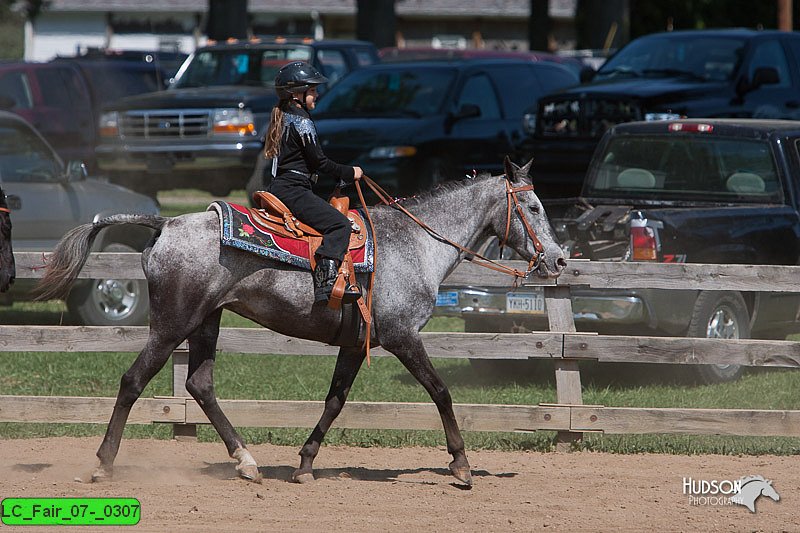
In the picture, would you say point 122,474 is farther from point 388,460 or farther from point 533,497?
point 533,497

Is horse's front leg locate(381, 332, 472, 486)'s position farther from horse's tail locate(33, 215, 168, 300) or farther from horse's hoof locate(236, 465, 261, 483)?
horse's tail locate(33, 215, 168, 300)

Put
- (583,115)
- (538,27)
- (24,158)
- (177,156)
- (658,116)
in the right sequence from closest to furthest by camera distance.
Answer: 1. (24,158)
2. (658,116)
3. (583,115)
4. (177,156)
5. (538,27)

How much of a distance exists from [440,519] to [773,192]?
5.39 metres

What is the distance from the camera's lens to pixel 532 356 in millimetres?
8969

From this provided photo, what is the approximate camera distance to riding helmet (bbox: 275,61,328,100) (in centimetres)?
757

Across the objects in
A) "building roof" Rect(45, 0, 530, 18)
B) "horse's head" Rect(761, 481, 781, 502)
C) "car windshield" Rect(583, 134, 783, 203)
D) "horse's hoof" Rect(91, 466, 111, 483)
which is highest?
"car windshield" Rect(583, 134, 783, 203)

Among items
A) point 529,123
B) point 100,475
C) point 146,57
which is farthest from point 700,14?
point 100,475

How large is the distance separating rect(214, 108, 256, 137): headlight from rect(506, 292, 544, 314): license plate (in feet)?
30.4

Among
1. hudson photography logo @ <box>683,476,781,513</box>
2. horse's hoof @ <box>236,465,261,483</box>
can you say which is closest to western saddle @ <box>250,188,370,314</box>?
horse's hoof @ <box>236,465,261,483</box>

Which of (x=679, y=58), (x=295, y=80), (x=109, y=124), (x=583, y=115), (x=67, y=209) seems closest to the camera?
(x=295, y=80)

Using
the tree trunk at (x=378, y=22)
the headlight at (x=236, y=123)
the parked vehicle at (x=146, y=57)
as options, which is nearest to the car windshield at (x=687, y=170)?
the headlight at (x=236, y=123)

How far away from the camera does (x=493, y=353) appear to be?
29.7 ft

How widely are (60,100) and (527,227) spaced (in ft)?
47.9

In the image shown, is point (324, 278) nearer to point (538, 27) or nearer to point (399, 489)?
point (399, 489)
